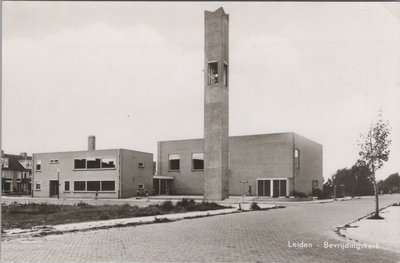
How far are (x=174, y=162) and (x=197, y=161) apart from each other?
3.42 metres

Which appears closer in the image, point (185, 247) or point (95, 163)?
point (185, 247)

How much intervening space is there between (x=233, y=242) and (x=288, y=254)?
6.79 ft

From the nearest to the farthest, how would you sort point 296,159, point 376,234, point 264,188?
point 376,234, point 264,188, point 296,159

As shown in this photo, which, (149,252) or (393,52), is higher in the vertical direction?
(393,52)

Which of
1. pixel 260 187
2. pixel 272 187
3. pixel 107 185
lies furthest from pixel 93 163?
pixel 272 187

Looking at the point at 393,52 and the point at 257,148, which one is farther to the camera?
the point at 257,148

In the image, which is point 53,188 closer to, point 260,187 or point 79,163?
point 79,163

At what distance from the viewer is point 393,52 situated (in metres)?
10.9

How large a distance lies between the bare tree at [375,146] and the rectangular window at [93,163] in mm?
32933

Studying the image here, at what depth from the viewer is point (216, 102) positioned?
3972cm

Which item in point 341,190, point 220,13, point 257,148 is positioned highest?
point 220,13

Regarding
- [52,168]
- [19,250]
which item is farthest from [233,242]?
[52,168]

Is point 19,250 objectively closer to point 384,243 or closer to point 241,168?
point 384,243

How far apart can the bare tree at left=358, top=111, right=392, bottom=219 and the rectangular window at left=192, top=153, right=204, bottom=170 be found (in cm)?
3468
